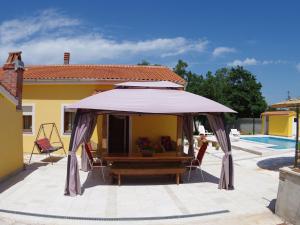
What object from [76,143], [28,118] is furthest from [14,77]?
[28,118]

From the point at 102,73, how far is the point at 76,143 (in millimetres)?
8626

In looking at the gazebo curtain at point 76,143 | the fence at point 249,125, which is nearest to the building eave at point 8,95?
the gazebo curtain at point 76,143

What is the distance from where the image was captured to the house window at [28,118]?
58.4 feet

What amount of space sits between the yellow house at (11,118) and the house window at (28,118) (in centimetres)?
470

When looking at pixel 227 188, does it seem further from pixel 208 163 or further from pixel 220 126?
pixel 208 163

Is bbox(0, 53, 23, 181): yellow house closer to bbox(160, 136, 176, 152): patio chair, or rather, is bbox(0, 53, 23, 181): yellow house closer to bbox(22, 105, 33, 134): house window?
bbox(22, 105, 33, 134): house window

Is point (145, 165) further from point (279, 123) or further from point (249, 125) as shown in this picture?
point (249, 125)

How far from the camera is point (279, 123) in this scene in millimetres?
32406

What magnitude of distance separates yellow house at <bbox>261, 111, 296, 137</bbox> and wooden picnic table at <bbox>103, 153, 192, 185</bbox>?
22174 mm

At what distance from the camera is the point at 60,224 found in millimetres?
7230

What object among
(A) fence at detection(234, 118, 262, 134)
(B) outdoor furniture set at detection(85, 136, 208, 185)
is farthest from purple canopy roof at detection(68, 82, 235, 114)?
(A) fence at detection(234, 118, 262, 134)

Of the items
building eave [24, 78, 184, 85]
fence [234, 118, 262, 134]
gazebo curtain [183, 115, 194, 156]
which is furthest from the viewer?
fence [234, 118, 262, 134]

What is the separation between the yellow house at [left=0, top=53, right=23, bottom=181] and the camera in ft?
36.6

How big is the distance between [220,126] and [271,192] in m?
2.42
